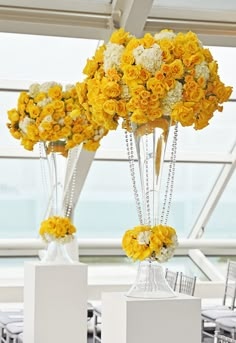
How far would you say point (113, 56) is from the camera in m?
2.57

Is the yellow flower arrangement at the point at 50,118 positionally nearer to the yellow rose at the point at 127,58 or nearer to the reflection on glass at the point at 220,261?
the yellow rose at the point at 127,58

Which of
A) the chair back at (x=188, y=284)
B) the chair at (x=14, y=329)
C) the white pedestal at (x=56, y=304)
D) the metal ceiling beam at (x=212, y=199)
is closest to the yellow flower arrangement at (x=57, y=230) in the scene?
the white pedestal at (x=56, y=304)

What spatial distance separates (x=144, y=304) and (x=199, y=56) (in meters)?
0.89

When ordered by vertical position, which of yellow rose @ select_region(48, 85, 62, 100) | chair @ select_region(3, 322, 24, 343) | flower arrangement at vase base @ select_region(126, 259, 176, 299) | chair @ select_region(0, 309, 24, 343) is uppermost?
yellow rose @ select_region(48, 85, 62, 100)

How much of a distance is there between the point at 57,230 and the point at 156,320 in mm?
1638

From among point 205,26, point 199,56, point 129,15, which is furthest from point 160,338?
point 205,26

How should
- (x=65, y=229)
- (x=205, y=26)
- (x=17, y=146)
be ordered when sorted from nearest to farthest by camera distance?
(x=65, y=229)
(x=205, y=26)
(x=17, y=146)

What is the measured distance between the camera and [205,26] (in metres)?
5.50

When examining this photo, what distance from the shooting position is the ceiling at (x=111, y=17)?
17.1ft

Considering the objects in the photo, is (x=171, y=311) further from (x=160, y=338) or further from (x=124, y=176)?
(x=124, y=176)

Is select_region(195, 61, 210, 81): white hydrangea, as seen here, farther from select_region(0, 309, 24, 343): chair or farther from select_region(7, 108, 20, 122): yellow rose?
select_region(0, 309, 24, 343): chair

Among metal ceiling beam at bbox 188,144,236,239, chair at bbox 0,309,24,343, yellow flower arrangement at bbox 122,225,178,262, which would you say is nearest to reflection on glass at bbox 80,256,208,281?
metal ceiling beam at bbox 188,144,236,239

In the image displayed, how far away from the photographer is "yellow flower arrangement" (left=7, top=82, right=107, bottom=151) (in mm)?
3877

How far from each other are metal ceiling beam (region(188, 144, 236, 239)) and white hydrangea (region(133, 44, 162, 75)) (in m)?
5.07
